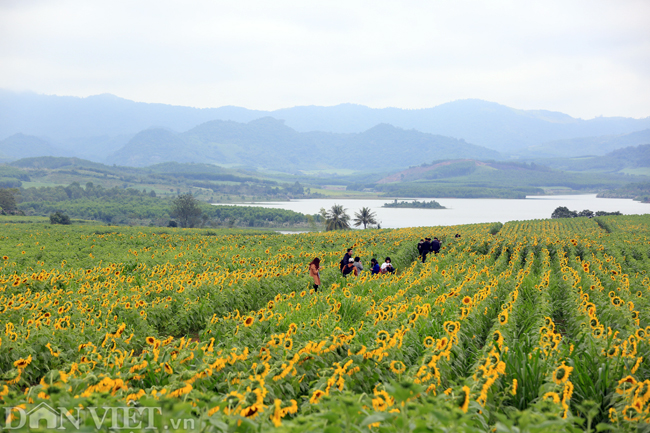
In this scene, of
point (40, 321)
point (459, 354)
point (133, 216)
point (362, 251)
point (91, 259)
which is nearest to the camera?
point (459, 354)

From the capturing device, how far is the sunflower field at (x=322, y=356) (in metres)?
3.62

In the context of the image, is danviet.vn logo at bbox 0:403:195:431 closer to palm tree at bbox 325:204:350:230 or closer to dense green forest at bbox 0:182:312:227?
palm tree at bbox 325:204:350:230

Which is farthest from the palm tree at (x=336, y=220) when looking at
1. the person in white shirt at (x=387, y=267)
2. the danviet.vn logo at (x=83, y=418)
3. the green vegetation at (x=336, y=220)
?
the danviet.vn logo at (x=83, y=418)

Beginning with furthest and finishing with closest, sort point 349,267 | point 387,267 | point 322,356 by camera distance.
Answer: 1. point 387,267
2. point 349,267
3. point 322,356

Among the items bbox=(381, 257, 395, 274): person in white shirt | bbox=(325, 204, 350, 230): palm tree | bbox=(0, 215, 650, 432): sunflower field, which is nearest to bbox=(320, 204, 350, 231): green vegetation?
bbox=(325, 204, 350, 230): palm tree

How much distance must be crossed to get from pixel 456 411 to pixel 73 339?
6.92 m

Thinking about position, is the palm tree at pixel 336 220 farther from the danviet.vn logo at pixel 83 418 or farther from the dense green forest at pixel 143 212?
the danviet.vn logo at pixel 83 418

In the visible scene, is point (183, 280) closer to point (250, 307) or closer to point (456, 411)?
point (250, 307)

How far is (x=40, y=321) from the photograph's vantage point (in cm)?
Result: 791

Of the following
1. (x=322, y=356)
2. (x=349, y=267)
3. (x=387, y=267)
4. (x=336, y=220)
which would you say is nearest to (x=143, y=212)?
(x=336, y=220)

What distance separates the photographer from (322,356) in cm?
577

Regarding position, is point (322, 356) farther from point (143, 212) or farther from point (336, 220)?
point (143, 212)

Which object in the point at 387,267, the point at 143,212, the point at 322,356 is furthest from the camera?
the point at 143,212

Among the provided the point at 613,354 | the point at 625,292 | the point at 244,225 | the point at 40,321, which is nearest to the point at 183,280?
the point at 40,321
